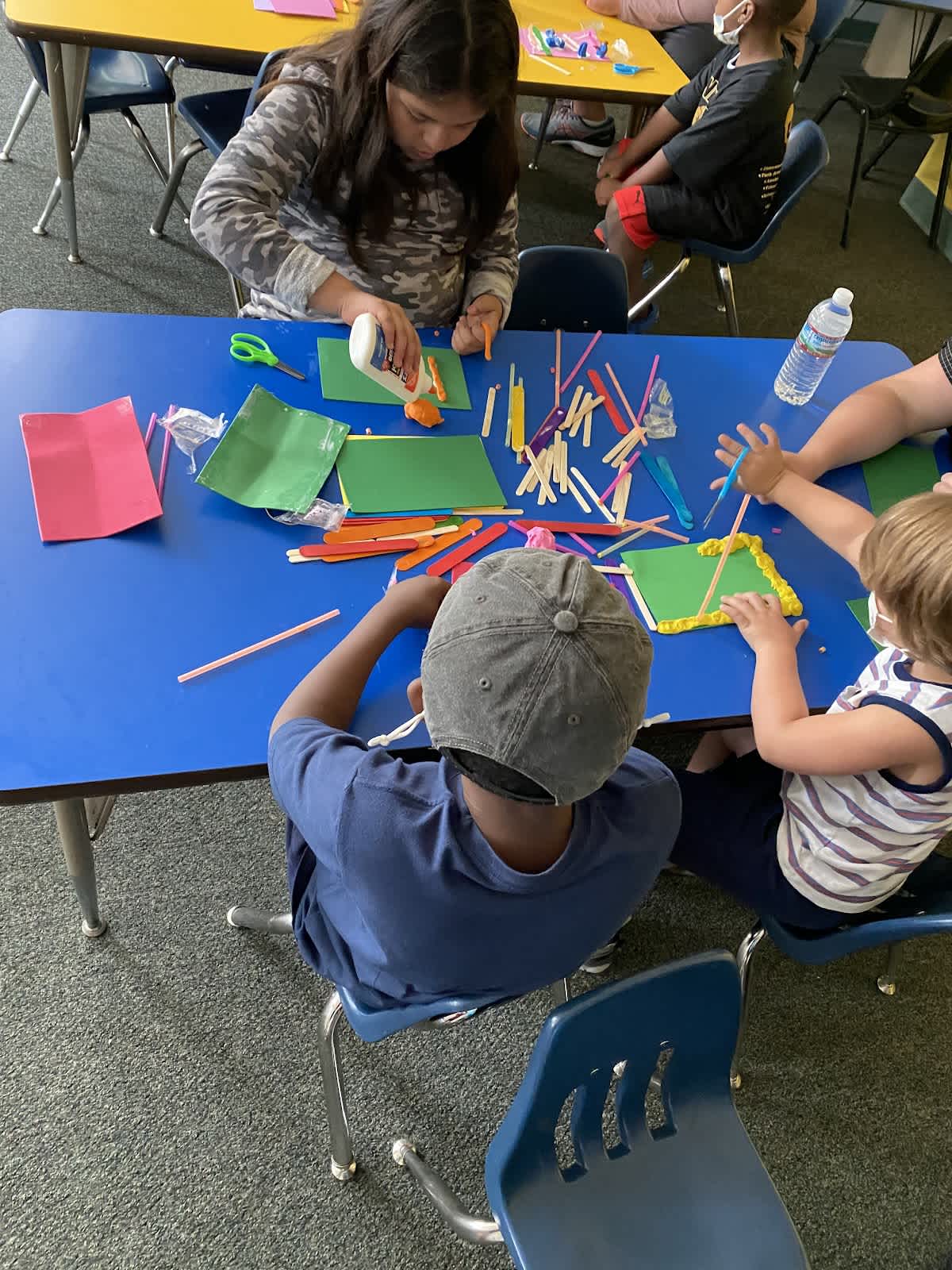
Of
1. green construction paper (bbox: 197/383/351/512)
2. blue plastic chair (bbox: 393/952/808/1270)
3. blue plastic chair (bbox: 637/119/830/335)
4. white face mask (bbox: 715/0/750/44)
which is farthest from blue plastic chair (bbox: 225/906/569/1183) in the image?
white face mask (bbox: 715/0/750/44)

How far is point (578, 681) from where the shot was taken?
2.25 feet

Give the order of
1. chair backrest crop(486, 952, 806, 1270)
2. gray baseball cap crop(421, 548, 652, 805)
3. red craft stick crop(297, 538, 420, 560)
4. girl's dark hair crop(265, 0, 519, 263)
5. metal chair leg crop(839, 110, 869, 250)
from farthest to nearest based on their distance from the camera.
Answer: metal chair leg crop(839, 110, 869, 250), girl's dark hair crop(265, 0, 519, 263), red craft stick crop(297, 538, 420, 560), chair backrest crop(486, 952, 806, 1270), gray baseball cap crop(421, 548, 652, 805)

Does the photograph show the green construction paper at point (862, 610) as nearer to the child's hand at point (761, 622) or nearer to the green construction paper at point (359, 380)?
the child's hand at point (761, 622)

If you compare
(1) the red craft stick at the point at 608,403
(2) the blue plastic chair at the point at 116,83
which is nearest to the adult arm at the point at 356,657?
(1) the red craft stick at the point at 608,403

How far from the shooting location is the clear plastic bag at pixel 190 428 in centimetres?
124

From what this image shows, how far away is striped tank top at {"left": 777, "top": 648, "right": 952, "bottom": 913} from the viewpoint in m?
1.06

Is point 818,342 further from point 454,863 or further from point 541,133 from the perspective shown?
point 541,133

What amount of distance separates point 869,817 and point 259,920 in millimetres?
1026

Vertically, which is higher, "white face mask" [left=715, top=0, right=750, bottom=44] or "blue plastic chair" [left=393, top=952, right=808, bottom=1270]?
"white face mask" [left=715, top=0, right=750, bottom=44]

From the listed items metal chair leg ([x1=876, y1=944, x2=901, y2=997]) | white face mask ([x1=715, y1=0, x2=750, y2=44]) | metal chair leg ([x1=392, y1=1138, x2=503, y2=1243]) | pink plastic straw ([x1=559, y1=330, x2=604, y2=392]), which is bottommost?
metal chair leg ([x1=876, y1=944, x2=901, y2=997])

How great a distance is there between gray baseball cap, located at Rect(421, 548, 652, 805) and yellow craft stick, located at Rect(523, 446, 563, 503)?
62cm

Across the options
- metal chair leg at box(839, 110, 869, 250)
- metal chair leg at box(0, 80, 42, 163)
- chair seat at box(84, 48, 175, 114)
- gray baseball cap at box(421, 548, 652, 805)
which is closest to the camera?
gray baseball cap at box(421, 548, 652, 805)

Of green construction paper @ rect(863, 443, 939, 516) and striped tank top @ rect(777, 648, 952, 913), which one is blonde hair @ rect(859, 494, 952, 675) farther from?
green construction paper @ rect(863, 443, 939, 516)

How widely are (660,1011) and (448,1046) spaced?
2.28 feet
